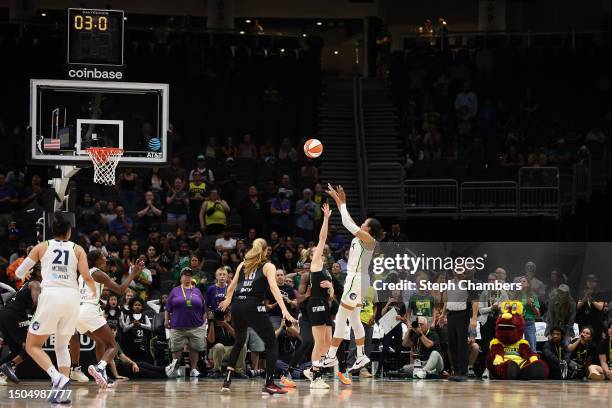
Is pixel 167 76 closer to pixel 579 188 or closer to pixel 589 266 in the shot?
pixel 579 188

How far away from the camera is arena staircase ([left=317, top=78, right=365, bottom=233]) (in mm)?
29250

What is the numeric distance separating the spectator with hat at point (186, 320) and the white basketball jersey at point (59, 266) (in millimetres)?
5675

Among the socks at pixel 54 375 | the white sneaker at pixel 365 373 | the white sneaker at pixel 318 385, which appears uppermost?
the socks at pixel 54 375

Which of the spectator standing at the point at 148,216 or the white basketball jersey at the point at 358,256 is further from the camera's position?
the spectator standing at the point at 148,216

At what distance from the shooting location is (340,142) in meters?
31.1

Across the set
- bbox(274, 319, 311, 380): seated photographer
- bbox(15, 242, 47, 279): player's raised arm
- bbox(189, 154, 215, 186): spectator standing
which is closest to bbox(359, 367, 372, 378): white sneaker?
bbox(274, 319, 311, 380): seated photographer

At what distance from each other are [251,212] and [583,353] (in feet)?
27.5

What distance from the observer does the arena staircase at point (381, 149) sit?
2771cm

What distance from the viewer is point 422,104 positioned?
3148 cm

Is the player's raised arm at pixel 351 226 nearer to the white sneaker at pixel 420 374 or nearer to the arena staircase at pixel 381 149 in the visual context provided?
the white sneaker at pixel 420 374

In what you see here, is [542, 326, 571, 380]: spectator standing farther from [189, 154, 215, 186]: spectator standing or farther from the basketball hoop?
[189, 154, 215, 186]: spectator standing

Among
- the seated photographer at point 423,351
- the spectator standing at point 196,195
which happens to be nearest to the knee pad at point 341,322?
the seated photographer at point 423,351

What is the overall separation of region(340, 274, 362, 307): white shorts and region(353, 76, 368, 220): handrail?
10.6 m

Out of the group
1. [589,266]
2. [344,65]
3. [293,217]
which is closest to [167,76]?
[293,217]
